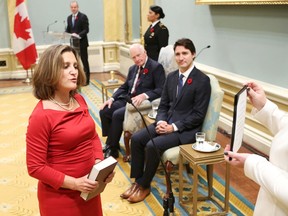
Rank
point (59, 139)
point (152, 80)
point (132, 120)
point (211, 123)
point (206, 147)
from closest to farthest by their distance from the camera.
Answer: point (59, 139), point (206, 147), point (211, 123), point (132, 120), point (152, 80)

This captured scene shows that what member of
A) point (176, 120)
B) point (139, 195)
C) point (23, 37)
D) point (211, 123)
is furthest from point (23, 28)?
point (211, 123)

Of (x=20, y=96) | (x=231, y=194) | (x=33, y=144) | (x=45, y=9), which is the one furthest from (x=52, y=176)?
(x=45, y=9)

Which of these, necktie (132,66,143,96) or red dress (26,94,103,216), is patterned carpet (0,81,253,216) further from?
red dress (26,94,103,216)

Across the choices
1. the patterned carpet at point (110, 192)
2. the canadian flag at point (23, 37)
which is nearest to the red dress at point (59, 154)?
the patterned carpet at point (110, 192)

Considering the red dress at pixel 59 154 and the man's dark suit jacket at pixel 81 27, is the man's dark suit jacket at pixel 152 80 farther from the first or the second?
the man's dark suit jacket at pixel 81 27

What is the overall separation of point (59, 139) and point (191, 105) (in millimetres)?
1769

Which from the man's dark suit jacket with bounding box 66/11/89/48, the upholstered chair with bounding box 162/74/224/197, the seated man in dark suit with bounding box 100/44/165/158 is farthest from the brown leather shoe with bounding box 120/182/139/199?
the man's dark suit jacket with bounding box 66/11/89/48

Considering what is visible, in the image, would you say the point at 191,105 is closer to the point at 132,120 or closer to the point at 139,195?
the point at 132,120

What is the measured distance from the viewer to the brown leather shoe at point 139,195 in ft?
10.7

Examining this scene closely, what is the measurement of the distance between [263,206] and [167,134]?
5.43 feet

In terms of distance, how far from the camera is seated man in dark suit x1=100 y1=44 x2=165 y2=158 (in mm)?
4074

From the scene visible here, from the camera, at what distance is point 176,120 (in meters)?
3.31

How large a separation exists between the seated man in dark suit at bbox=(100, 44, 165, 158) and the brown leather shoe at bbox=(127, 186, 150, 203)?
0.96 m

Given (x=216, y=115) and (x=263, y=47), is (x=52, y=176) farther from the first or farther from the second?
(x=263, y=47)
